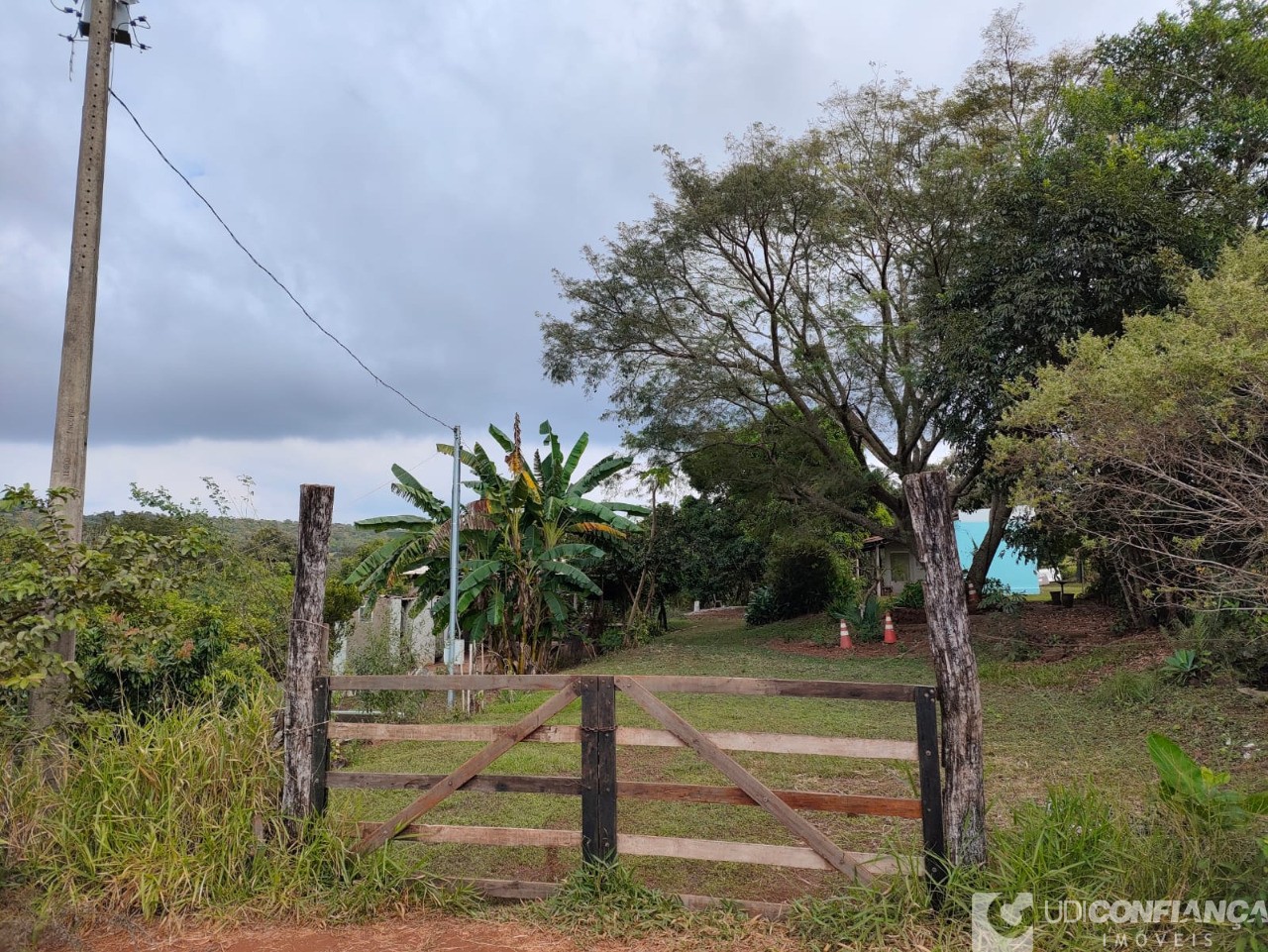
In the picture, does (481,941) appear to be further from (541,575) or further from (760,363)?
(760,363)

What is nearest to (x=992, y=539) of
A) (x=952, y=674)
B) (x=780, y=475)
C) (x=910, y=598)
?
(x=910, y=598)

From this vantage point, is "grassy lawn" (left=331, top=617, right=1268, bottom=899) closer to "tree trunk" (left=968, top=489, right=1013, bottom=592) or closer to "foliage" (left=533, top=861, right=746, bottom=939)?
"foliage" (left=533, top=861, right=746, bottom=939)

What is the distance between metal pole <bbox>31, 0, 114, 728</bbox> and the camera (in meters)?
5.95

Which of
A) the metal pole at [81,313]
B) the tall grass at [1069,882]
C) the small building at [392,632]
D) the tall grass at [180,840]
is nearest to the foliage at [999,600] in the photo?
the small building at [392,632]

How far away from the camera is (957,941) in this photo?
3830 mm

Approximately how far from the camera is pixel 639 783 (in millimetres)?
4453

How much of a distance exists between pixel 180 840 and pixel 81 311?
3.88 metres

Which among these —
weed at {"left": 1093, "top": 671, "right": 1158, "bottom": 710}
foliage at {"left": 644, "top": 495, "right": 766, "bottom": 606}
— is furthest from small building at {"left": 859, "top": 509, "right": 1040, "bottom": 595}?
weed at {"left": 1093, "top": 671, "right": 1158, "bottom": 710}

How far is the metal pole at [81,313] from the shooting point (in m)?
5.95

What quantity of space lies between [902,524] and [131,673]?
50.4ft

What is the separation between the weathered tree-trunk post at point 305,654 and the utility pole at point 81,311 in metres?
2.08

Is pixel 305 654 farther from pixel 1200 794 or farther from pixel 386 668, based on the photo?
pixel 386 668

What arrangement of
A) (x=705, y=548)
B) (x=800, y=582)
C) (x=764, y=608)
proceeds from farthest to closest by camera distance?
(x=764, y=608)
(x=800, y=582)
(x=705, y=548)

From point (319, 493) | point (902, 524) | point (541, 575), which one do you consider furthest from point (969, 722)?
point (902, 524)
